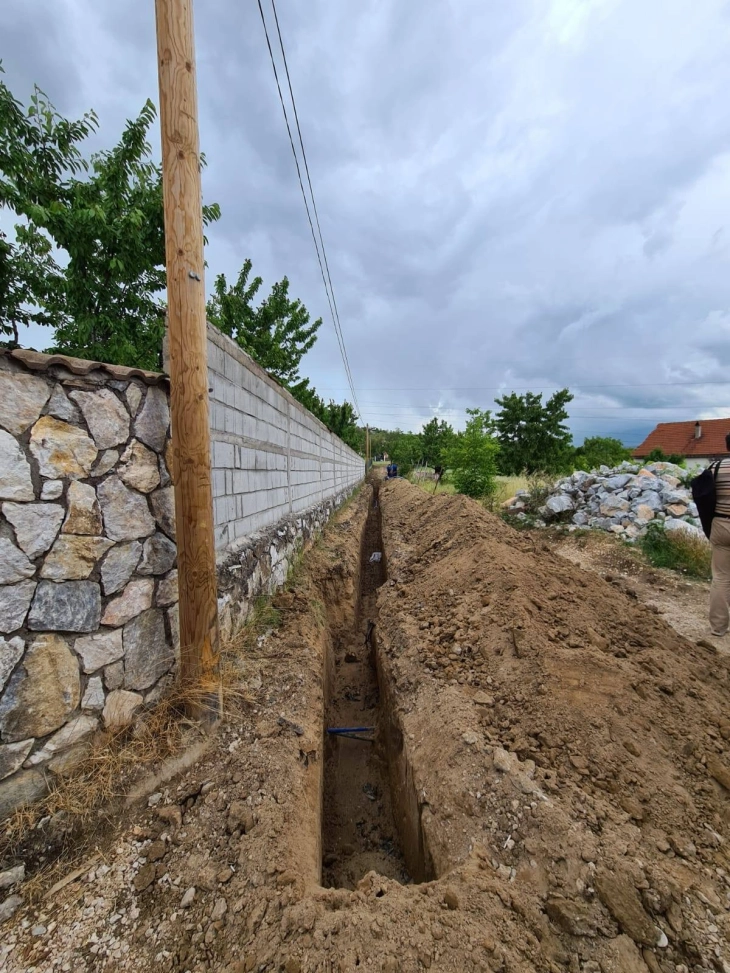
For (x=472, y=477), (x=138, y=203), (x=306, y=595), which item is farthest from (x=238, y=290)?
(x=306, y=595)

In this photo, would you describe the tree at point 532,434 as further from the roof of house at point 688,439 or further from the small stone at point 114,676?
the small stone at point 114,676

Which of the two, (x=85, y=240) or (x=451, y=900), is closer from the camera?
(x=451, y=900)

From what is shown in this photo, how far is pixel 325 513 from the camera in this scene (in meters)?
8.60

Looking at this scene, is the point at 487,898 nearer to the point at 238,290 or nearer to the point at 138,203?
the point at 138,203

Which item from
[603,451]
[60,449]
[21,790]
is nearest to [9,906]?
[21,790]

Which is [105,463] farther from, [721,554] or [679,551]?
[679,551]

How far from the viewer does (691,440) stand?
107 ft

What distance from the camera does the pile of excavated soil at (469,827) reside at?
1353mm

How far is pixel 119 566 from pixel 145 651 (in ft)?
1.69

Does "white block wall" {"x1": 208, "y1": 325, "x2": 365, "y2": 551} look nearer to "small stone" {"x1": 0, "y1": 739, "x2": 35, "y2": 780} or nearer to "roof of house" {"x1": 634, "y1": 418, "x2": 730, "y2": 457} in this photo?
"small stone" {"x1": 0, "y1": 739, "x2": 35, "y2": 780}

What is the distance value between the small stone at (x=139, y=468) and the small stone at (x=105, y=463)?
4 cm

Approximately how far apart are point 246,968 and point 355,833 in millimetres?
1796

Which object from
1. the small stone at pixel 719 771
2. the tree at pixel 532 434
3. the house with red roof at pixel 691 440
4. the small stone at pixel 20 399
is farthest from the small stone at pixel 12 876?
the house with red roof at pixel 691 440

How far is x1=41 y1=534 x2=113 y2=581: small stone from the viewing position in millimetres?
1804
